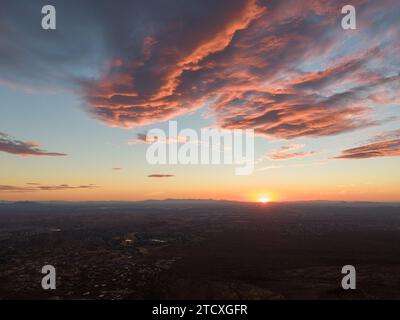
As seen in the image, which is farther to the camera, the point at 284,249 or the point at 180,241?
the point at 180,241

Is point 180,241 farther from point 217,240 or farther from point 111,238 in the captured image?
point 111,238

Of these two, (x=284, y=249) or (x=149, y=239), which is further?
(x=149, y=239)

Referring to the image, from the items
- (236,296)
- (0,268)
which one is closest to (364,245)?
(236,296)

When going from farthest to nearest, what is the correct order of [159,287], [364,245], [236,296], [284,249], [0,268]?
[364,245]
[284,249]
[0,268]
[159,287]
[236,296]
